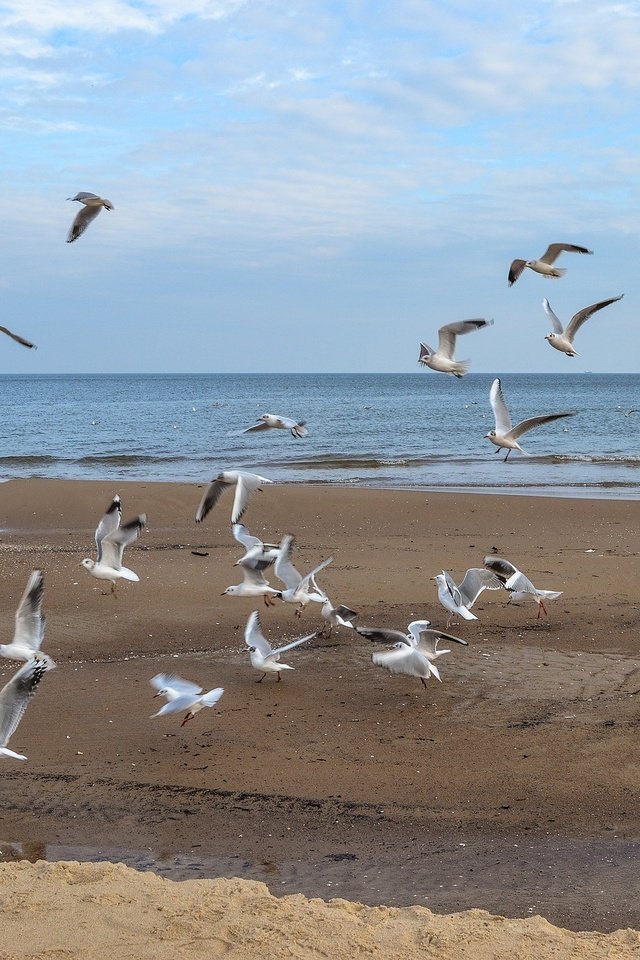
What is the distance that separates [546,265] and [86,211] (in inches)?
200

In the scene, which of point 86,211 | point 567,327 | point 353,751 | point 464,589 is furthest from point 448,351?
point 353,751

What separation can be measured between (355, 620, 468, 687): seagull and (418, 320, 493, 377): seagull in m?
3.85

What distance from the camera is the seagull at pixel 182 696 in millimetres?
7465

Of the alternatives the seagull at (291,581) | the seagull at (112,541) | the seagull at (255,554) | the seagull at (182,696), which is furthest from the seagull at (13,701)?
the seagull at (255,554)

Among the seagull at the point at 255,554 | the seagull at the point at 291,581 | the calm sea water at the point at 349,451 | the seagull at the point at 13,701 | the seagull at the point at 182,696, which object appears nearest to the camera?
the seagull at the point at 13,701

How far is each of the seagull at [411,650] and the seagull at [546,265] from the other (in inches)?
175

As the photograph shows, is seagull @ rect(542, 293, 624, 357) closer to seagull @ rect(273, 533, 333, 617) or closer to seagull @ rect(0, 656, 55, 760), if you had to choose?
seagull @ rect(273, 533, 333, 617)

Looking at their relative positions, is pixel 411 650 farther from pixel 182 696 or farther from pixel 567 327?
pixel 567 327

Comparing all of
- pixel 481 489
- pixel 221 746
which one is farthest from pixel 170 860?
pixel 481 489

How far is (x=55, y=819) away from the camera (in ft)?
21.8

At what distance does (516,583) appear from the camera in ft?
34.6

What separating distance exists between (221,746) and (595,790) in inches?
108

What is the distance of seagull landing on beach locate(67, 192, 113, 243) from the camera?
427 inches

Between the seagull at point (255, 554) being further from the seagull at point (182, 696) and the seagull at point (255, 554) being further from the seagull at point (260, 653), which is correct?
the seagull at point (182, 696)
